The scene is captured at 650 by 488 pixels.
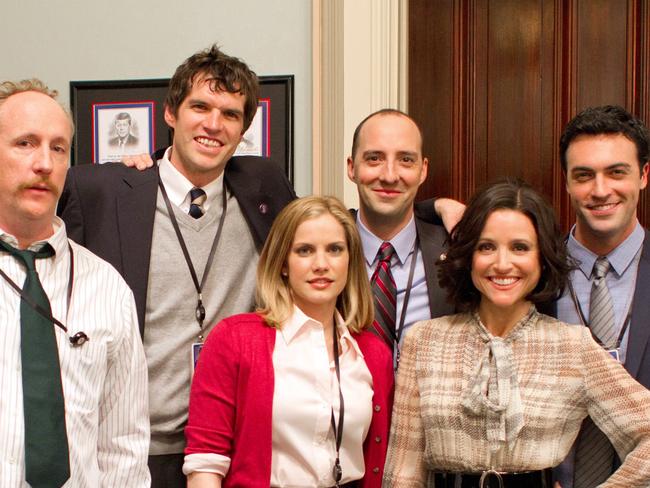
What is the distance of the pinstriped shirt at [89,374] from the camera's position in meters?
1.71

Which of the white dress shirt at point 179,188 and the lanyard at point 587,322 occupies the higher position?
the white dress shirt at point 179,188

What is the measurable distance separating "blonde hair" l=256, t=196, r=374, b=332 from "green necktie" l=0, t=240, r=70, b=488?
1.97 feet

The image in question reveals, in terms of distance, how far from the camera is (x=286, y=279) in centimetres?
224

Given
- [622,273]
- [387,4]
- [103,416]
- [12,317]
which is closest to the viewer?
Result: [12,317]

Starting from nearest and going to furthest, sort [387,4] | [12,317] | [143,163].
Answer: [12,317], [143,163], [387,4]

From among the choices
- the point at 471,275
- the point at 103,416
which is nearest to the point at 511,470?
the point at 471,275

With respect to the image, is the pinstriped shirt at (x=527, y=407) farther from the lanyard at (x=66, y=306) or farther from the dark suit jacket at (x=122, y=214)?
the lanyard at (x=66, y=306)

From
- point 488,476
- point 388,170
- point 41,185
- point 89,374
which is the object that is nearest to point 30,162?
point 41,185

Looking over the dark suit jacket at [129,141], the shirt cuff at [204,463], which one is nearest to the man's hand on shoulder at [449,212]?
the shirt cuff at [204,463]

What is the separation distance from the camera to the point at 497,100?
313 centimetres

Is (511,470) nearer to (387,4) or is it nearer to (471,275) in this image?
(471,275)

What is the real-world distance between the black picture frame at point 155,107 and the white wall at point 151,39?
0.03 meters

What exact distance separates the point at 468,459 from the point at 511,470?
0.10 metres

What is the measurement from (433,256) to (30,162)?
115 cm
